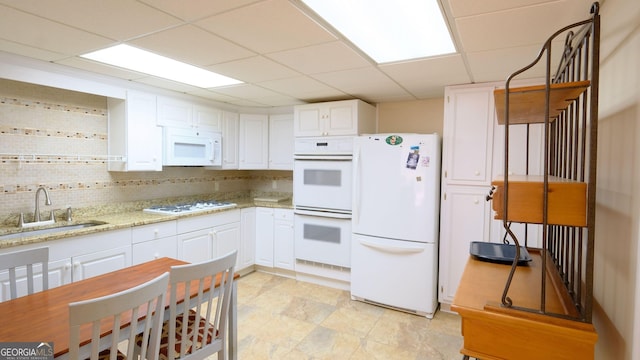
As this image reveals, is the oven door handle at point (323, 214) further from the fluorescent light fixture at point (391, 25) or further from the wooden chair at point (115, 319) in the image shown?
the wooden chair at point (115, 319)

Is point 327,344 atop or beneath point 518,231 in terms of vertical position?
beneath

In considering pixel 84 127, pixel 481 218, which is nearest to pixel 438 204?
pixel 481 218

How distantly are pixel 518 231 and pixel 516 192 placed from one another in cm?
210

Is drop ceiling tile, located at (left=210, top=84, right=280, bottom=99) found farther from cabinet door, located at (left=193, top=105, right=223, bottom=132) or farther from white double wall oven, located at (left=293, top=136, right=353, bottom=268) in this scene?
white double wall oven, located at (left=293, top=136, right=353, bottom=268)

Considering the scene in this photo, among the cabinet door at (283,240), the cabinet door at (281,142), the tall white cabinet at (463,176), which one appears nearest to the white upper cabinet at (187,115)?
the cabinet door at (281,142)

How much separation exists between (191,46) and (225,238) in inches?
90.9

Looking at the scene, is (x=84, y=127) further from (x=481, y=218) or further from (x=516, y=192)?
(x=481, y=218)

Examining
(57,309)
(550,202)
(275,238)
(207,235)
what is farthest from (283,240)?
(550,202)

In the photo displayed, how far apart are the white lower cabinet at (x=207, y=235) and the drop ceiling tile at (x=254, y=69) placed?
1556mm

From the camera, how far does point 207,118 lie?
3900 mm

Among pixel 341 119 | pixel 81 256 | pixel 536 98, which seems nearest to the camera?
pixel 536 98

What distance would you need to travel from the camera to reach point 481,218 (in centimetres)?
297

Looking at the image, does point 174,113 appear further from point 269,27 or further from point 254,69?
point 269,27

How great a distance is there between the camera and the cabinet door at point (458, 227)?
9.78 ft
